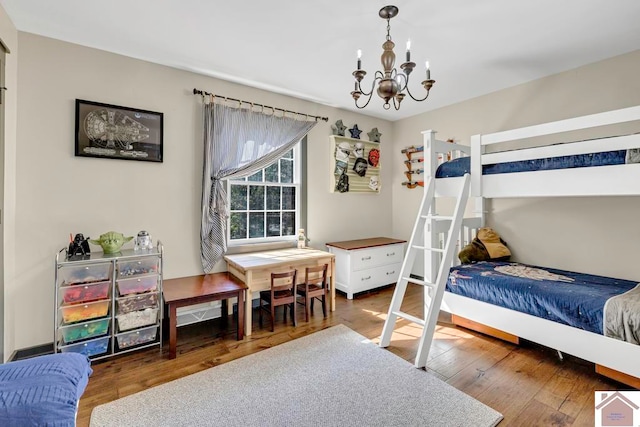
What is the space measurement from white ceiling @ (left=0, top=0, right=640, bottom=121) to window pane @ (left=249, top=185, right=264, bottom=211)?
48.3 inches

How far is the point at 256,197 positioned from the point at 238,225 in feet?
1.34

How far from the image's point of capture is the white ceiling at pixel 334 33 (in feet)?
6.51

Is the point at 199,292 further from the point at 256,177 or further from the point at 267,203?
the point at 256,177

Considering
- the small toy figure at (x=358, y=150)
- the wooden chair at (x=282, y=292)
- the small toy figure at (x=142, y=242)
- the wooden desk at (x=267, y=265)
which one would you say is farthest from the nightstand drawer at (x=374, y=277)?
the small toy figure at (x=142, y=242)

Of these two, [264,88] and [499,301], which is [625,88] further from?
[264,88]

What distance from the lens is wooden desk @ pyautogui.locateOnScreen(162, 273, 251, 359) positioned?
2.32 meters

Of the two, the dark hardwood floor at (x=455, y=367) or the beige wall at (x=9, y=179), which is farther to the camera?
the beige wall at (x=9, y=179)

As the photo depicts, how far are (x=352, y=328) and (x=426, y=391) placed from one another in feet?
3.40

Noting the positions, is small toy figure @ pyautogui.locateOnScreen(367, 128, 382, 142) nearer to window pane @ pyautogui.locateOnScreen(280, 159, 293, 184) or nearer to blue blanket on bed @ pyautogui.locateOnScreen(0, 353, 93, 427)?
window pane @ pyautogui.locateOnScreen(280, 159, 293, 184)

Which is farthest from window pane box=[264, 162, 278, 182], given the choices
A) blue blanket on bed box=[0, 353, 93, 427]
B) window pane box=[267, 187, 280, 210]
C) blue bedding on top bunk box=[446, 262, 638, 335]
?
blue blanket on bed box=[0, 353, 93, 427]

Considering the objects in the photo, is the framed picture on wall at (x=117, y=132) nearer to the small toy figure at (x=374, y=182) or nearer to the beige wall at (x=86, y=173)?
the beige wall at (x=86, y=173)

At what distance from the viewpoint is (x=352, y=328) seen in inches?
112

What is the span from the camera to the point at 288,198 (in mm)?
Result: 3791

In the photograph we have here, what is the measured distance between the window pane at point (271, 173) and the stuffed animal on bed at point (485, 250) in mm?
2419
